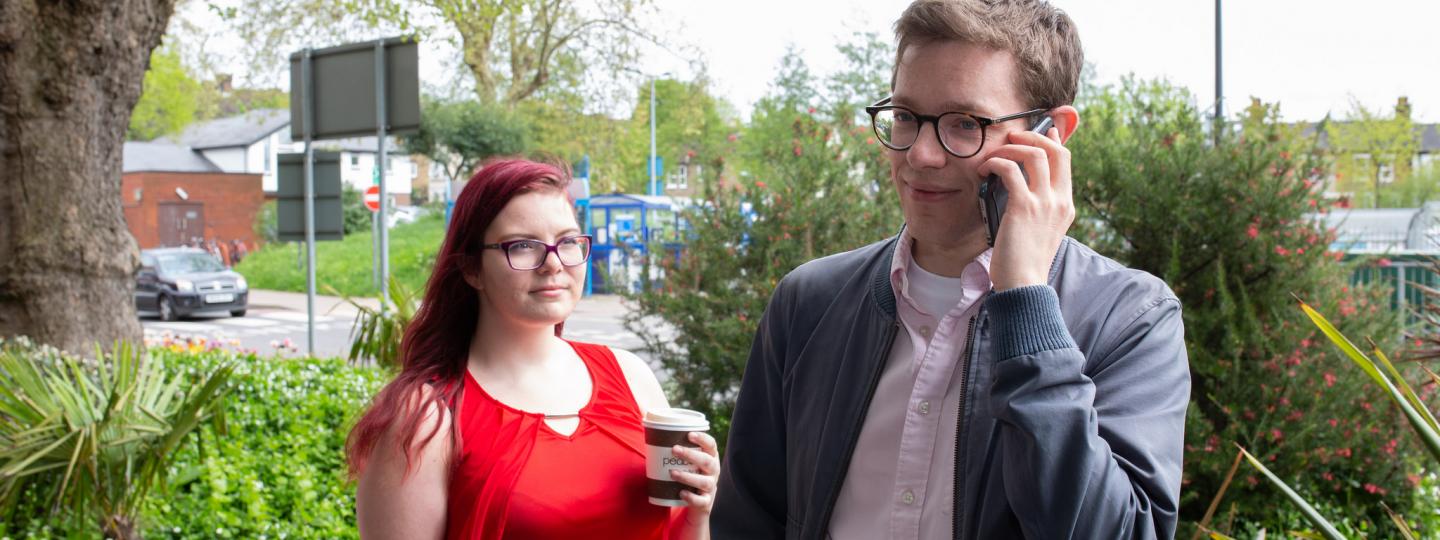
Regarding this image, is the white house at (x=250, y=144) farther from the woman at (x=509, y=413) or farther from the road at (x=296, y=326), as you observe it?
the woman at (x=509, y=413)

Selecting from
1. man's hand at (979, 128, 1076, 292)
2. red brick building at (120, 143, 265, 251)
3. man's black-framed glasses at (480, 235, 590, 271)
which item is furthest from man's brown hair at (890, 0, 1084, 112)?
red brick building at (120, 143, 265, 251)

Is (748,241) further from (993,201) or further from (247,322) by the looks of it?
(247,322)

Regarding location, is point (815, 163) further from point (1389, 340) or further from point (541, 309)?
point (541, 309)

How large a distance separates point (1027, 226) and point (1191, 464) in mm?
3788

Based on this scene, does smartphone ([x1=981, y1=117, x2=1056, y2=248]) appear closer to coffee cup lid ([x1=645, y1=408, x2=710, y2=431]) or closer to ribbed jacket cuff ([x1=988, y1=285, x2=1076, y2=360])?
ribbed jacket cuff ([x1=988, y1=285, x2=1076, y2=360])

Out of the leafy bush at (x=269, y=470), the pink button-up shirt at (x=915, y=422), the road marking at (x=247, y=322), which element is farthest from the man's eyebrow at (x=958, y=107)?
the road marking at (x=247, y=322)

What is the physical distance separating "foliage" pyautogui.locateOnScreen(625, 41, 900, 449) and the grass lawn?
23.0 meters

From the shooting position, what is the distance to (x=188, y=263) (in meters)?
24.4

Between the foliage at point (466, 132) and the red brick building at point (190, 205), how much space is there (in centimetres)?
1040

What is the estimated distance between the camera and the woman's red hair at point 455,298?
8.15ft

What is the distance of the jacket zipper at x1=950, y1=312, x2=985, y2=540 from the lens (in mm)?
1674

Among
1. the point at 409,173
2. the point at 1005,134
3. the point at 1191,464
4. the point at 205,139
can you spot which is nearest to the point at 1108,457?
the point at 1005,134

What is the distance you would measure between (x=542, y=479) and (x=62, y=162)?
593 centimetres

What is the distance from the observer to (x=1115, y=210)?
17.6ft
